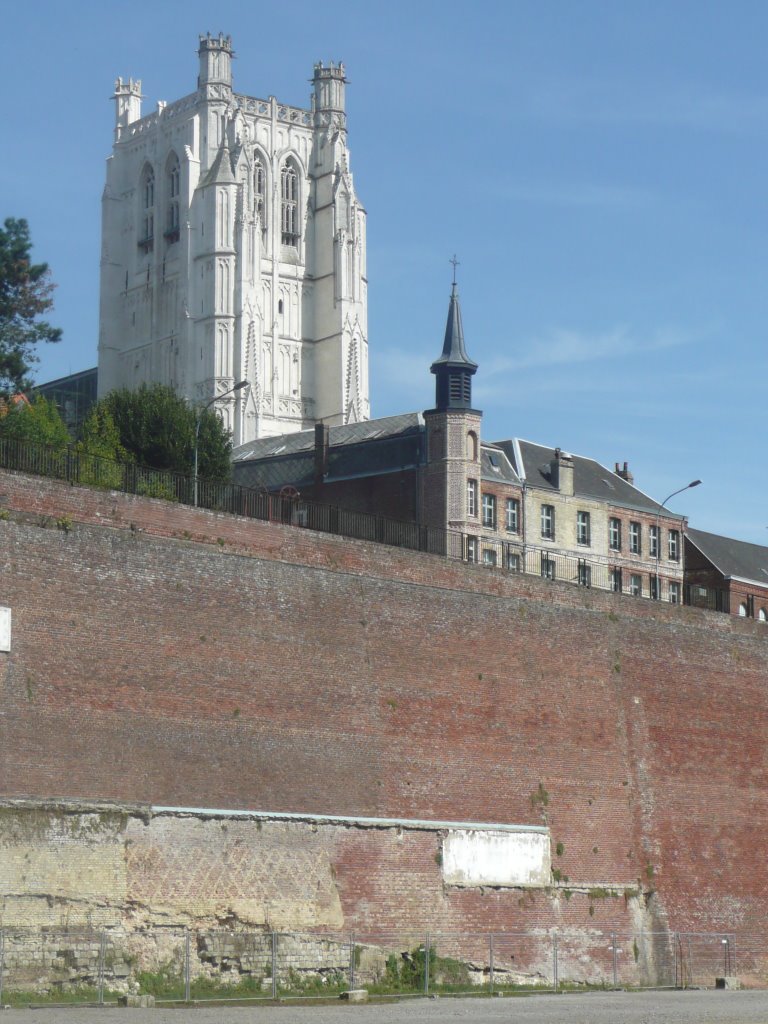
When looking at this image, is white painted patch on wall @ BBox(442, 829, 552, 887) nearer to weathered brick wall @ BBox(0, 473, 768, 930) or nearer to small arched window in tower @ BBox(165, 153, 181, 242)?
weathered brick wall @ BBox(0, 473, 768, 930)

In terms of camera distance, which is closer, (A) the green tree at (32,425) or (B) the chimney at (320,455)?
(A) the green tree at (32,425)

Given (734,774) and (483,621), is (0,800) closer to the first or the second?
(483,621)

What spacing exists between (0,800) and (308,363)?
98.1 meters

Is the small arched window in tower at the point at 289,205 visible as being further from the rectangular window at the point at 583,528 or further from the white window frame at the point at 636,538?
the rectangular window at the point at 583,528

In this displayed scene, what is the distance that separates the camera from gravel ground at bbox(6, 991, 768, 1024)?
110ft

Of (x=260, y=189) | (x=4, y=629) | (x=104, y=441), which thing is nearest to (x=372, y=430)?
(x=104, y=441)

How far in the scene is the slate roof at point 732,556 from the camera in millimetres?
98875

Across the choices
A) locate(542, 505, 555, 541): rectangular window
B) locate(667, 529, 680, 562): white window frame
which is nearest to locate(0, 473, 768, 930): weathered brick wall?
locate(542, 505, 555, 541): rectangular window

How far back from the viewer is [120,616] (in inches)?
1670

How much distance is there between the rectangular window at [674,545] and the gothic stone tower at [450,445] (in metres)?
19.4

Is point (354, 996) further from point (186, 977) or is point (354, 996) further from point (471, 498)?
point (471, 498)

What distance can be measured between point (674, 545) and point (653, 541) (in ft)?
5.74

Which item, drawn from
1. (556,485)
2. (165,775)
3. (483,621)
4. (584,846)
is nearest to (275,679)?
(165,775)

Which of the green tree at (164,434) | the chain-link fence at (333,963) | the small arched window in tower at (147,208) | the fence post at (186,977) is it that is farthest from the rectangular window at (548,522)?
the small arched window in tower at (147,208)
